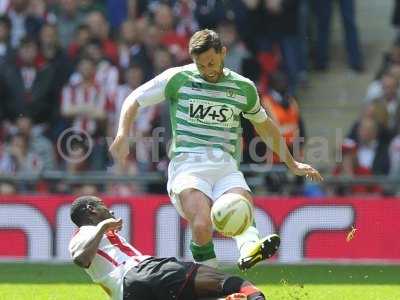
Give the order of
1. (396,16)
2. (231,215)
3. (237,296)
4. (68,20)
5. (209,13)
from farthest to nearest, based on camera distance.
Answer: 1. (396,16)
2. (68,20)
3. (209,13)
4. (231,215)
5. (237,296)

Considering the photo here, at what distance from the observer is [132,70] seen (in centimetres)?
1563

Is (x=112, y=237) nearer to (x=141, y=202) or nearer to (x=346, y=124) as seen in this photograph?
(x=141, y=202)

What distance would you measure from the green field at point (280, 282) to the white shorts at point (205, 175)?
1.32 meters

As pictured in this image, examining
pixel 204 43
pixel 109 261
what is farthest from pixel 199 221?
A: pixel 204 43

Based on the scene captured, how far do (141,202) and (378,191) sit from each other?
8.73ft

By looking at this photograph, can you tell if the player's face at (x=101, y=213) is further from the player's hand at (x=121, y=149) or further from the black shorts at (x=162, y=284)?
the black shorts at (x=162, y=284)

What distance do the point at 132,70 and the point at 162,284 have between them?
7.46m

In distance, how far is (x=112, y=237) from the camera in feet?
29.1

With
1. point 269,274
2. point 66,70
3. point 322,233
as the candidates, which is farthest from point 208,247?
point 66,70

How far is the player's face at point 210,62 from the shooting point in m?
9.37

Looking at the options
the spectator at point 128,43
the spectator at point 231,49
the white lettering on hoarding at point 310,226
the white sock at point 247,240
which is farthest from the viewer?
the spectator at point 128,43

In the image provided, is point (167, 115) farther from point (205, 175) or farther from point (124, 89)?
point (205, 175)

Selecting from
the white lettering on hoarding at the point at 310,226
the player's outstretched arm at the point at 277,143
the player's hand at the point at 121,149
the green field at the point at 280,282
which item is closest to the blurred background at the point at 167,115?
the white lettering on hoarding at the point at 310,226

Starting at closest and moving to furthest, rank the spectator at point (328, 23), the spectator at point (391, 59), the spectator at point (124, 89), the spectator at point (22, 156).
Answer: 1. the spectator at point (22, 156)
2. the spectator at point (124, 89)
3. the spectator at point (391, 59)
4. the spectator at point (328, 23)
